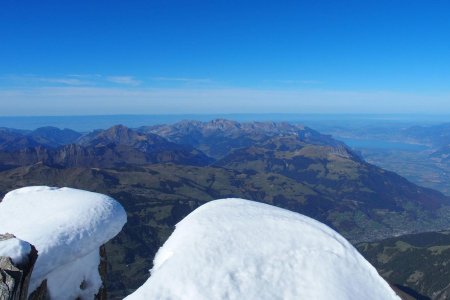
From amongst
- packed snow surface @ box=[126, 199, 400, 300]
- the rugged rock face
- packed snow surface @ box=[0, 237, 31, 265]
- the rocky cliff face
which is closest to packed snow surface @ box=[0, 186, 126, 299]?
the rocky cliff face

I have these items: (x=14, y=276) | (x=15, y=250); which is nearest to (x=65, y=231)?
(x=15, y=250)

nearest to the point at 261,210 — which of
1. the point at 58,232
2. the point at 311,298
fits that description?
the point at 311,298

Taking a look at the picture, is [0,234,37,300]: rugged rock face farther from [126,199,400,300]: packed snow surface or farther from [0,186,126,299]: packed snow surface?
[126,199,400,300]: packed snow surface

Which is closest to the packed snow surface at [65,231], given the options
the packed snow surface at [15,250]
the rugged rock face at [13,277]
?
the rugged rock face at [13,277]

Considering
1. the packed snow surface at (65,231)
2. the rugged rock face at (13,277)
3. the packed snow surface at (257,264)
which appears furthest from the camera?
the packed snow surface at (65,231)

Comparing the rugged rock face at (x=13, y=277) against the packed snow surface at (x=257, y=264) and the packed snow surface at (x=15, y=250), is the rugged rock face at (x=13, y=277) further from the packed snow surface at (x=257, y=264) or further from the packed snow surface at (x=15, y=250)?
the packed snow surface at (x=257, y=264)

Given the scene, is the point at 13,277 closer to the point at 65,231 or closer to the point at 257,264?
the point at 65,231
